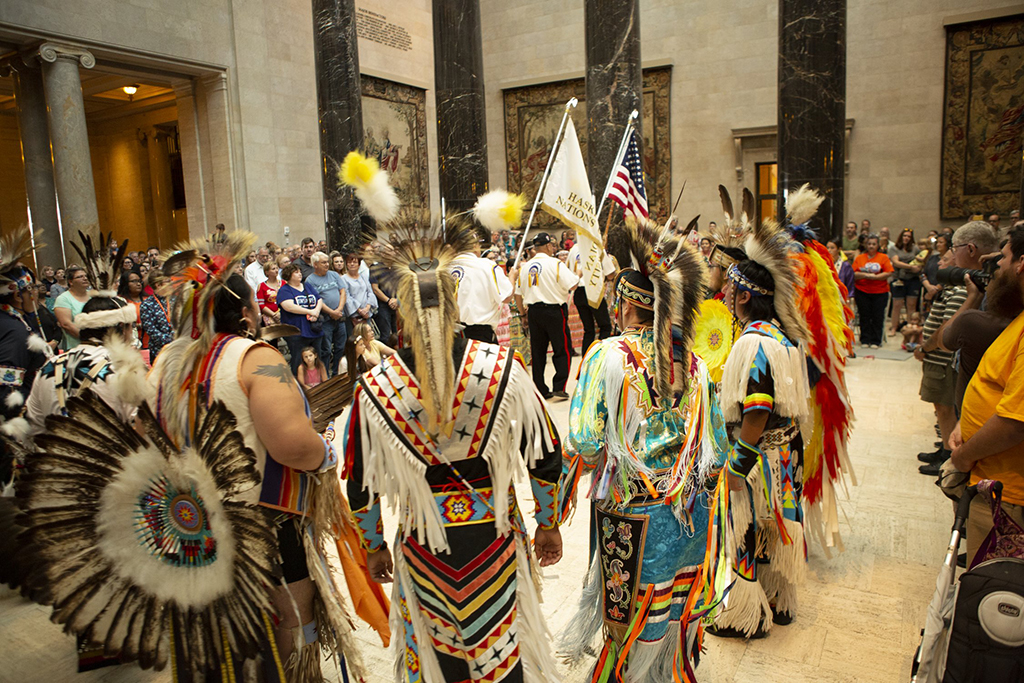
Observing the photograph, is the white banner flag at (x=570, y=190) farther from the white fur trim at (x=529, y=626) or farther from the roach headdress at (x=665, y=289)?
the white fur trim at (x=529, y=626)

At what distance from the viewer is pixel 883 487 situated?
4.42m

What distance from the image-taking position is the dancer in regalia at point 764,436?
2.56m

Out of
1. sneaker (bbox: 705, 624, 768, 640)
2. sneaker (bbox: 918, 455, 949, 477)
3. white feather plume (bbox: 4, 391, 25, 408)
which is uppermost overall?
white feather plume (bbox: 4, 391, 25, 408)

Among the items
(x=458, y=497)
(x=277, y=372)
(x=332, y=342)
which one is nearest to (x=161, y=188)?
(x=332, y=342)

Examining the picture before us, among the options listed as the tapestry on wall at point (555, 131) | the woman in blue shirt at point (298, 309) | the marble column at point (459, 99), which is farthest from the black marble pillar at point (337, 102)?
the tapestry on wall at point (555, 131)

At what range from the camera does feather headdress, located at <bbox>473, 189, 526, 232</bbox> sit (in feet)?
8.66

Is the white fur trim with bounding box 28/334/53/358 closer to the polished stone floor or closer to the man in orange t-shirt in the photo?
the polished stone floor

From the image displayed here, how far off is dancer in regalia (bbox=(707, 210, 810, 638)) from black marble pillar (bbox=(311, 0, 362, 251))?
819 centimetres

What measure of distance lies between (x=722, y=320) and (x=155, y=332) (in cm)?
481

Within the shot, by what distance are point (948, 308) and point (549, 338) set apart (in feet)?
13.3

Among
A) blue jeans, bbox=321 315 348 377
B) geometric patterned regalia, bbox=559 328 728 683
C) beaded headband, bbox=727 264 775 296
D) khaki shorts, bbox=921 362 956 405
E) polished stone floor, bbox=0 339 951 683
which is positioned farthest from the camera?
blue jeans, bbox=321 315 348 377

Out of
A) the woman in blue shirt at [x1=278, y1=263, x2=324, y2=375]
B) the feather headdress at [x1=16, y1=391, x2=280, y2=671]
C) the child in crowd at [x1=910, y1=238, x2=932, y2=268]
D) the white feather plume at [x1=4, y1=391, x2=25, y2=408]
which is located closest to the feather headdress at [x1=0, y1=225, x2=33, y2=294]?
the white feather plume at [x1=4, y1=391, x2=25, y2=408]

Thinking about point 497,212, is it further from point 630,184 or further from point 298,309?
point 298,309

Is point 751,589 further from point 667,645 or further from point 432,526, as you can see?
point 432,526
